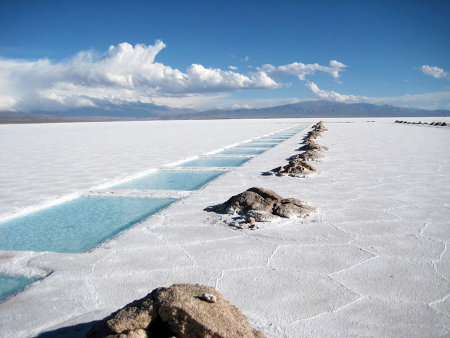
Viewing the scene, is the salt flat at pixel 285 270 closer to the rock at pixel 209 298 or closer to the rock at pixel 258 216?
the rock at pixel 258 216

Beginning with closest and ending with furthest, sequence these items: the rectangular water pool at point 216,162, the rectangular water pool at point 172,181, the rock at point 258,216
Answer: the rock at point 258,216
the rectangular water pool at point 172,181
the rectangular water pool at point 216,162

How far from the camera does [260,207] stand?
3.68 meters

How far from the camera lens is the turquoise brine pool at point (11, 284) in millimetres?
2292

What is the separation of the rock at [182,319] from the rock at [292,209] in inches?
78.3

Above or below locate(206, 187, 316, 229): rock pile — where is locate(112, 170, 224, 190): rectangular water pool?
below

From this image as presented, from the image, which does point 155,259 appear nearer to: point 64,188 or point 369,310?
point 369,310

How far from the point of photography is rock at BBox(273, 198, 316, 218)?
11.7 ft

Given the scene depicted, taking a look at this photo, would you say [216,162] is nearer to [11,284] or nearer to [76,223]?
[76,223]

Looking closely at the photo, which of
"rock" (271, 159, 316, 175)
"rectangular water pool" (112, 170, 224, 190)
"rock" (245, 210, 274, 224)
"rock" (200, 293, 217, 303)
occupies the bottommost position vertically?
"rectangular water pool" (112, 170, 224, 190)

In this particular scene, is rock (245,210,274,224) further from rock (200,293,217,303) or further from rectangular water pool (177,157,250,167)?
rectangular water pool (177,157,250,167)

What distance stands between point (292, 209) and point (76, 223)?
225cm

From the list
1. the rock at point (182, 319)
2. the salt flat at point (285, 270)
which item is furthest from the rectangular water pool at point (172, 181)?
the rock at point (182, 319)

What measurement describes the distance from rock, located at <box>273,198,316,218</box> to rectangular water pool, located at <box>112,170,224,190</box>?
7.12ft

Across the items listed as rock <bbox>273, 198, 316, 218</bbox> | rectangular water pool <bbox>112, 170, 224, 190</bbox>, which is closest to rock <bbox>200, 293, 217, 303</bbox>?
rock <bbox>273, 198, 316, 218</bbox>
